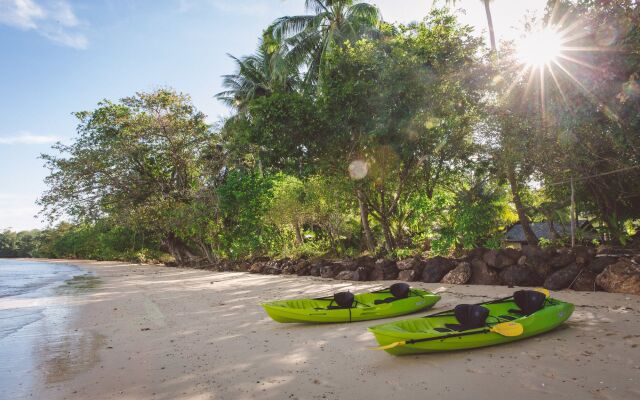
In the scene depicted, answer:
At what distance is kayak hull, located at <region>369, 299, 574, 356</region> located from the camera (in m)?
4.38

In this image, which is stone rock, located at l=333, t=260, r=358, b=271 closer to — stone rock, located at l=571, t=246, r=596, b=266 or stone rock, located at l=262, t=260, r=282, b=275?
stone rock, located at l=262, t=260, r=282, b=275

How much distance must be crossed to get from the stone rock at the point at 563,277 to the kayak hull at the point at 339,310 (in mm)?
3180

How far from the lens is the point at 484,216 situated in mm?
12055

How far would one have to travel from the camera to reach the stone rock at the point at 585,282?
8.10 meters

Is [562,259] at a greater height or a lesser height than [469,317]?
greater

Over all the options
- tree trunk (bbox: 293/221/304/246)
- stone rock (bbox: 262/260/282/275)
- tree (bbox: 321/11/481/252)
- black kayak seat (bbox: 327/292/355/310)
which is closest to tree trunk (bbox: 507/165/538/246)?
tree (bbox: 321/11/481/252)

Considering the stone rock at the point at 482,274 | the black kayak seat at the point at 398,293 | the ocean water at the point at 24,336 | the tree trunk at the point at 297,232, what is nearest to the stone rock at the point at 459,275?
the stone rock at the point at 482,274

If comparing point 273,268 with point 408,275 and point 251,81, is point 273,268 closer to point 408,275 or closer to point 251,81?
point 408,275

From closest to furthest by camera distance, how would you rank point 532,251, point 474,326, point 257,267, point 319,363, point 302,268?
point 319,363 < point 474,326 < point 532,251 < point 302,268 < point 257,267

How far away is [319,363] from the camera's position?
466 cm

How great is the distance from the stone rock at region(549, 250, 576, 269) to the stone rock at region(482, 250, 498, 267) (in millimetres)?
1315

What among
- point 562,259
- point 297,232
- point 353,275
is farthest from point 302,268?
point 562,259

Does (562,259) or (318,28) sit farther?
(318,28)

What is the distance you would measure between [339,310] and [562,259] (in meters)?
5.53
